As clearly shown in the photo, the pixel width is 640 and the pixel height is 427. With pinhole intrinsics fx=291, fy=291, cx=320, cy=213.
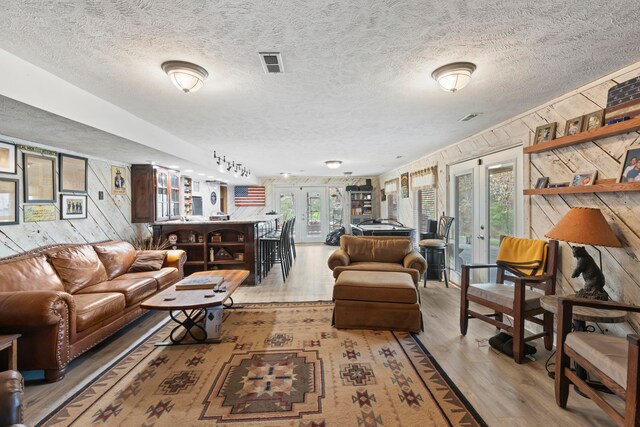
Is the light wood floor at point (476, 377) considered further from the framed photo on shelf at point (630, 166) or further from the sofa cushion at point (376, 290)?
the framed photo on shelf at point (630, 166)

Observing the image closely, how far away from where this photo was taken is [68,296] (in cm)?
233

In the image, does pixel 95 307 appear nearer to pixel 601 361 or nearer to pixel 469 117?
pixel 601 361

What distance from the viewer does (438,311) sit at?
3.63 meters

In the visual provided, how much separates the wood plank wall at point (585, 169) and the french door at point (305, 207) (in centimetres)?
683

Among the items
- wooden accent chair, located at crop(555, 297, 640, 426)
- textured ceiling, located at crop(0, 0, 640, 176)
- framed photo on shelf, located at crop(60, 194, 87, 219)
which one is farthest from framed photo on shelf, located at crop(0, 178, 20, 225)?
wooden accent chair, located at crop(555, 297, 640, 426)

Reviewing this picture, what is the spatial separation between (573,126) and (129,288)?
15.3ft

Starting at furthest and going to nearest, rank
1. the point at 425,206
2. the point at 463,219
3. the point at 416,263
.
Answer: the point at 425,206 → the point at 463,219 → the point at 416,263

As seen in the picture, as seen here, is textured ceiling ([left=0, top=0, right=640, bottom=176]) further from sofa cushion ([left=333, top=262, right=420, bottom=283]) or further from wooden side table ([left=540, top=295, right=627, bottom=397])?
sofa cushion ([left=333, top=262, right=420, bottom=283])

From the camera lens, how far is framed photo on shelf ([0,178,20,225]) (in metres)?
2.94

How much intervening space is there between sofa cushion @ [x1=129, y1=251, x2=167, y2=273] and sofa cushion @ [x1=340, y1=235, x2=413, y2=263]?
104 inches

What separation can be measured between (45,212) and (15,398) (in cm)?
305

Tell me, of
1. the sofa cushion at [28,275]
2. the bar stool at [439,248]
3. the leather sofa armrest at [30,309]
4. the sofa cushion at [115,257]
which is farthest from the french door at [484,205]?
the sofa cushion at [28,275]

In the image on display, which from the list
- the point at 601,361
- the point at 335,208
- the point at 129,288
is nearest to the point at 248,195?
the point at 335,208

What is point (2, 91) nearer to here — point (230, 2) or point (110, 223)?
point (230, 2)
